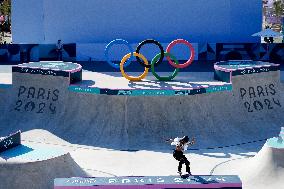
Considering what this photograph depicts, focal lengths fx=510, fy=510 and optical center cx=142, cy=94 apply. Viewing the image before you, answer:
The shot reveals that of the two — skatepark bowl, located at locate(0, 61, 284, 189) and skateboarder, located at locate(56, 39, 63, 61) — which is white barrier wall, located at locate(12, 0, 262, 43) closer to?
skateboarder, located at locate(56, 39, 63, 61)

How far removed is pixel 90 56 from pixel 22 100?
39.9ft

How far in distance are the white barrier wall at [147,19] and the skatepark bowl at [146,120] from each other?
1210 centimetres

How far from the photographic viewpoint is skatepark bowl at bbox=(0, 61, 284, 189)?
19.8m

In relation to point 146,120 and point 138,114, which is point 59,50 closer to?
point 138,114

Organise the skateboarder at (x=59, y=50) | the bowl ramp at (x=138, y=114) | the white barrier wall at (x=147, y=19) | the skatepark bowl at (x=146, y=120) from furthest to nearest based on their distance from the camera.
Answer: the white barrier wall at (x=147, y=19)
the skateboarder at (x=59, y=50)
the bowl ramp at (x=138, y=114)
the skatepark bowl at (x=146, y=120)

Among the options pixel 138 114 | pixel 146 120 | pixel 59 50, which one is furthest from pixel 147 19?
pixel 146 120

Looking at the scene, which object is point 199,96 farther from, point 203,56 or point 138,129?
point 203,56

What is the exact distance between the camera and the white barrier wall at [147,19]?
3900cm

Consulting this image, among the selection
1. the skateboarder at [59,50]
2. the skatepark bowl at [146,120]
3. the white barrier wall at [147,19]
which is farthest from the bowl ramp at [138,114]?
the white barrier wall at [147,19]

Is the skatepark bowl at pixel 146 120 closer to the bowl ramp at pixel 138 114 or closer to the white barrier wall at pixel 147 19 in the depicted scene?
the bowl ramp at pixel 138 114

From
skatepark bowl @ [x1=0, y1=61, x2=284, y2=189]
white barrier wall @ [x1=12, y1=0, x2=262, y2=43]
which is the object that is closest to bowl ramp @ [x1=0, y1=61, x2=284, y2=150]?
skatepark bowl @ [x1=0, y1=61, x2=284, y2=189]

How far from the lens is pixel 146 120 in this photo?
22.7m

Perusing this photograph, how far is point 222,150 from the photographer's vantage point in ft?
71.1

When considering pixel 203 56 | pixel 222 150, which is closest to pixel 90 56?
pixel 203 56
